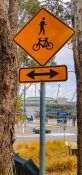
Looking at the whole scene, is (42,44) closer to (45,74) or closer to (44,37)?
(44,37)

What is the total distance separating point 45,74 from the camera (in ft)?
24.2

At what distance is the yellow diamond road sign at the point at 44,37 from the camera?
24.6 feet

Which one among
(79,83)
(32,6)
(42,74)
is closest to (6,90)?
(42,74)

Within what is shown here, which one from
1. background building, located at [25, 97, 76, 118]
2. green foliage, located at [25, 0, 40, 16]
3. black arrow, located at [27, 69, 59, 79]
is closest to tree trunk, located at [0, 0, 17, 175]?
black arrow, located at [27, 69, 59, 79]

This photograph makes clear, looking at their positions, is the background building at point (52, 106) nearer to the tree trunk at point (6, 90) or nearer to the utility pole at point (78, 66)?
the utility pole at point (78, 66)

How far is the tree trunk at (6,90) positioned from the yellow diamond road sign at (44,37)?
113 cm

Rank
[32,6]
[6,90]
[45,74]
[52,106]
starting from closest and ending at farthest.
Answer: [45,74] → [6,90] → [32,6] → [52,106]

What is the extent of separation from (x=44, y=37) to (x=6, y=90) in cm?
165

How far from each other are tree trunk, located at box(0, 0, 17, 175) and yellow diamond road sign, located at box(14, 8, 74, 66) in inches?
44.5

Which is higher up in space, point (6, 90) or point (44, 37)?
point (44, 37)

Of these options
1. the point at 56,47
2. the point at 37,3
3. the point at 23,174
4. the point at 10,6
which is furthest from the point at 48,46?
the point at 37,3

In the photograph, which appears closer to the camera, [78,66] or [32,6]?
[78,66]

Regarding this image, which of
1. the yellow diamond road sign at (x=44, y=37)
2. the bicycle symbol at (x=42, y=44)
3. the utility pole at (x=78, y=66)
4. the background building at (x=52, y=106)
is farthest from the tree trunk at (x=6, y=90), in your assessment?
the background building at (x=52, y=106)

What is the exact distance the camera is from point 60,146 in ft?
104
